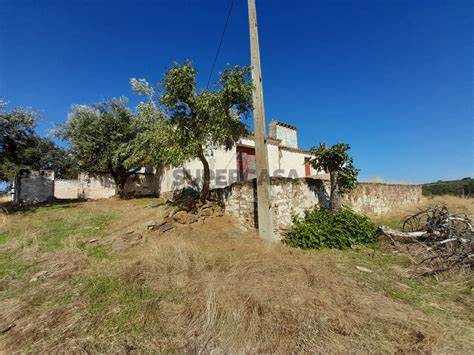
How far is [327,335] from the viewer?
2588mm

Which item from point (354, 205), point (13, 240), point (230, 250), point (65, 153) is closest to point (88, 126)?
point (65, 153)

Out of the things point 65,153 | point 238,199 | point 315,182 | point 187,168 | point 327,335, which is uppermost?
point 65,153

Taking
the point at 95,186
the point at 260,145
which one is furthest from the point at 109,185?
the point at 260,145

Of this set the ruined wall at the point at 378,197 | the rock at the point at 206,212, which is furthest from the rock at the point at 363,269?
the ruined wall at the point at 378,197

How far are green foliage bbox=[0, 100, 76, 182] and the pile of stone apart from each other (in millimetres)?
10331

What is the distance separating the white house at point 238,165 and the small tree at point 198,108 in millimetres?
1819

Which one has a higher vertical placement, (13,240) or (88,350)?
(13,240)

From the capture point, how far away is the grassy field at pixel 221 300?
2.52m

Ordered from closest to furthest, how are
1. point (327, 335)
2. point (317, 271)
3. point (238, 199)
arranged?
1. point (327, 335)
2. point (317, 271)
3. point (238, 199)

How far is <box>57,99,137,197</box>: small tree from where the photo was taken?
41.8 ft

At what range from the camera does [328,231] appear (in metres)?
6.41

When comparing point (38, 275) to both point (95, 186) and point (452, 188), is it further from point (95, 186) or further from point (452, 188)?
point (452, 188)

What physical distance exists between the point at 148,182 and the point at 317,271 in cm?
1417

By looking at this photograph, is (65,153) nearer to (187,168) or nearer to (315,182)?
(187,168)
